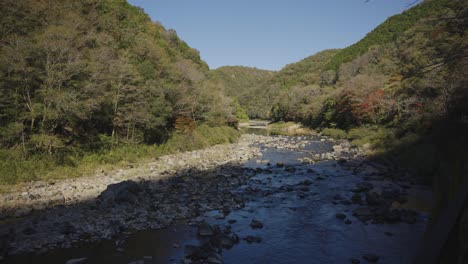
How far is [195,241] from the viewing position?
885cm

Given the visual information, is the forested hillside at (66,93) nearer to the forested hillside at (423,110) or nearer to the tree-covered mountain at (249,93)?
the forested hillside at (423,110)

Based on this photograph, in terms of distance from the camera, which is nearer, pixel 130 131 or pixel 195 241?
pixel 195 241

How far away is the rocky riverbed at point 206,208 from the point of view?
8477 mm

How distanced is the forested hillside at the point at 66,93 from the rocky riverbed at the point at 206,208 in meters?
3.17

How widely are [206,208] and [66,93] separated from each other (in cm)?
1004

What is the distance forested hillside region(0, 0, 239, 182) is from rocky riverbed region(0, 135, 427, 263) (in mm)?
3166

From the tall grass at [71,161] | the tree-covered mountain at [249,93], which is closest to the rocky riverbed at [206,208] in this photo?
the tall grass at [71,161]

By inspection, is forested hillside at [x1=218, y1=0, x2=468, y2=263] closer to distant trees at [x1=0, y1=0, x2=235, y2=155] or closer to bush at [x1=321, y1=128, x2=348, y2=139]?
bush at [x1=321, y1=128, x2=348, y2=139]

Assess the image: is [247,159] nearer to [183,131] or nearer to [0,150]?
[183,131]

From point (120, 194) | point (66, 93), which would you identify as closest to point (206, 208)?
point (120, 194)

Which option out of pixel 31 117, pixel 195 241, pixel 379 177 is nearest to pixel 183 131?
pixel 31 117

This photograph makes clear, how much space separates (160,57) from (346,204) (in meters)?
27.5

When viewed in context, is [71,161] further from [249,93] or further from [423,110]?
[249,93]

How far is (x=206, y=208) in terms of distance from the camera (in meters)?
11.9
